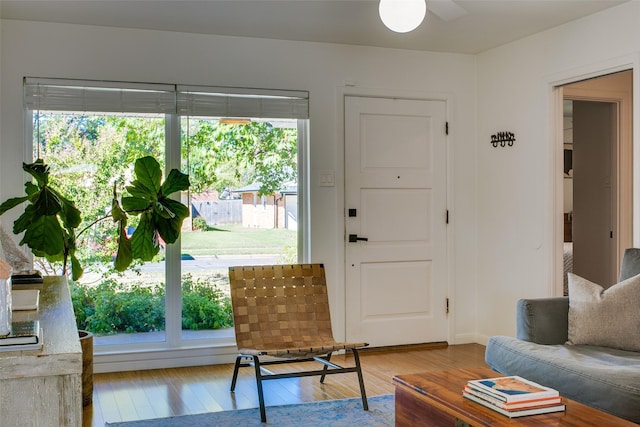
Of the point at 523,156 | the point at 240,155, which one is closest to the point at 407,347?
the point at 523,156

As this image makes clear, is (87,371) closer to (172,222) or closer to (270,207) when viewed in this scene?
(172,222)

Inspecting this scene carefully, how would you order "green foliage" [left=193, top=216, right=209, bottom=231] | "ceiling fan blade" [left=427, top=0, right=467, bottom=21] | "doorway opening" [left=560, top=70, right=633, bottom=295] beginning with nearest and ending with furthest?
1. "ceiling fan blade" [left=427, top=0, right=467, bottom=21]
2. "green foliage" [left=193, top=216, right=209, bottom=231]
3. "doorway opening" [left=560, top=70, right=633, bottom=295]

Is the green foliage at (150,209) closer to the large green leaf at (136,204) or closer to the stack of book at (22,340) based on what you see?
the large green leaf at (136,204)

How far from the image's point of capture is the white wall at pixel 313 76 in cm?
443

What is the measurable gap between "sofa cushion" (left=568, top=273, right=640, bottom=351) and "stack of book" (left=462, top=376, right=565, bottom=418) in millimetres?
1052

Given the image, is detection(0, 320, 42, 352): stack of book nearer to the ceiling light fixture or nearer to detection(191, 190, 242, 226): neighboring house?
the ceiling light fixture

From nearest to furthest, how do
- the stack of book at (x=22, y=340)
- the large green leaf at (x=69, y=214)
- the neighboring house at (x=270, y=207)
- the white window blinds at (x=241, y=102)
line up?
1. the stack of book at (x=22, y=340)
2. the large green leaf at (x=69, y=214)
3. the white window blinds at (x=241, y=102)
4. the neighboring house at (x=270, y=207)

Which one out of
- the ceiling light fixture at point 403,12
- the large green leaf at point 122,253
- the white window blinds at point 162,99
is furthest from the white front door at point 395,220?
the ceiling light fixture at point 403,12

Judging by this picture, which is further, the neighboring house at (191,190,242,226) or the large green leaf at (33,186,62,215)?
the neighboring house at (191,190,242,226)

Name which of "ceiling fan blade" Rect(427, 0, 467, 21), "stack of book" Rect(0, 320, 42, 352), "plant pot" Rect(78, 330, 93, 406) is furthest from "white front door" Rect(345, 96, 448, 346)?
"stack of book" Rect(0, 320, 42, 352)

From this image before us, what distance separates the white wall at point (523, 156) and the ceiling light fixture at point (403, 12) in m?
1.91

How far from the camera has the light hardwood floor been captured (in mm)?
3811

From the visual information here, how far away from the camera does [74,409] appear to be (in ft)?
4.41

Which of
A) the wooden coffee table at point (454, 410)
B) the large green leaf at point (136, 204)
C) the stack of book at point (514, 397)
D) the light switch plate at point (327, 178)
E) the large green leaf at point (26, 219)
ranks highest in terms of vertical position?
the light switch plate at point (327, 178)
